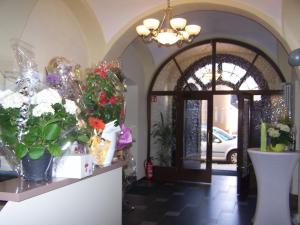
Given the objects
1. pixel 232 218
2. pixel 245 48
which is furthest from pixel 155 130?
pixel 232 218

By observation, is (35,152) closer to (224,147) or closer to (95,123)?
(95,123)

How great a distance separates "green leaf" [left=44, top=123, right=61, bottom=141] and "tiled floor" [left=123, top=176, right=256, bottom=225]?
12.4ft

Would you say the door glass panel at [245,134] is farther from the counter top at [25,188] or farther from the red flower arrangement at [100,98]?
the counter top at [25,188]

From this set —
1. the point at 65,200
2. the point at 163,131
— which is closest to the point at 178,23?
the point at 65,200

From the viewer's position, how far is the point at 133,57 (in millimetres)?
7957

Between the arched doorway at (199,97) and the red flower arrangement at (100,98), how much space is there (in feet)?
19.3

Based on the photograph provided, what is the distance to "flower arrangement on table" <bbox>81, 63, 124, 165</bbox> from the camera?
77.1 inches

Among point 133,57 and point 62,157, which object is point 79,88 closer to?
point 62,157

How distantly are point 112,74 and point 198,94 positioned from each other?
6.48 meters

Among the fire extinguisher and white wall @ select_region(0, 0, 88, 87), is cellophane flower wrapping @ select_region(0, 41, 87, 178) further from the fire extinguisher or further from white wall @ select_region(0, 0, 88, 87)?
the fire extinguisher

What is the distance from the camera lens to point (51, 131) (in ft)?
4.90

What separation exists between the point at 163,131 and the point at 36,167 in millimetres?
7159

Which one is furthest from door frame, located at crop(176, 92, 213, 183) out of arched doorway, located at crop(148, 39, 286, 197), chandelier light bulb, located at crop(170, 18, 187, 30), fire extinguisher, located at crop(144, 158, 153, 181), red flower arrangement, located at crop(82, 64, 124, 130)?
red flower arrangement, located at crop(82, 64, 124, 130)

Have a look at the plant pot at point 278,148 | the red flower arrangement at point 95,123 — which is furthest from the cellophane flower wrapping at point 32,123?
the plant pot at point 278,148
